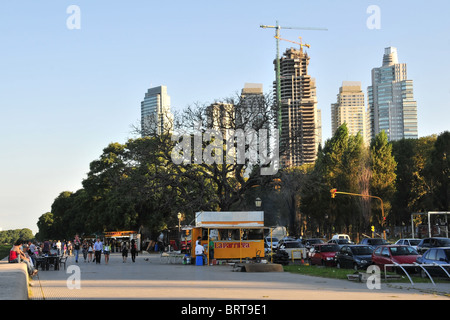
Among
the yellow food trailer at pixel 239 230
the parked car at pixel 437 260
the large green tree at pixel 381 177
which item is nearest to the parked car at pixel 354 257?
the yellow food trailer at pixel 239 230

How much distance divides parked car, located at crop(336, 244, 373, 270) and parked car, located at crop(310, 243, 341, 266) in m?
1.92

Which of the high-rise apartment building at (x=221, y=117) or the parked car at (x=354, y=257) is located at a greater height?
the high-rise apartment building at (x=221, y=117)

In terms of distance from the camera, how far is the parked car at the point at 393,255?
26.7m

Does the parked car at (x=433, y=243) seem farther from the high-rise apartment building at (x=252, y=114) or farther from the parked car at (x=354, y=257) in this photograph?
the high-rise apartment building at (x=252, y=114)

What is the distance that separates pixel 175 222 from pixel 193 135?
2778 cm

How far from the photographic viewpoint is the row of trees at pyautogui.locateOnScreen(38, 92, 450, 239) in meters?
46.0

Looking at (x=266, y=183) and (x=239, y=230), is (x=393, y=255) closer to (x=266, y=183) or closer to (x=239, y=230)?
(x=239, y=230)

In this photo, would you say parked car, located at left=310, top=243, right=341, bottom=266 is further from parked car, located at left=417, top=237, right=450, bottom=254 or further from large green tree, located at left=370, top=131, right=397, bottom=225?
large green tree, located at left=370, top=131, right=397, bottom=225

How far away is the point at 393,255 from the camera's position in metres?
27.1

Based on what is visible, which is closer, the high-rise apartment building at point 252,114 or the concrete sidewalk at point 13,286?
the concrete sidewalk at point 13,286

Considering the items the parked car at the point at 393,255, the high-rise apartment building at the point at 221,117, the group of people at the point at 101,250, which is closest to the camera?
the parked car at the point at 393,255

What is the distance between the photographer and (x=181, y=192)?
4738 centimetres

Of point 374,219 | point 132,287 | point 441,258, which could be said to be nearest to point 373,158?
point 374,219

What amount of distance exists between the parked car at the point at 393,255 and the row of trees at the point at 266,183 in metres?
17.4
